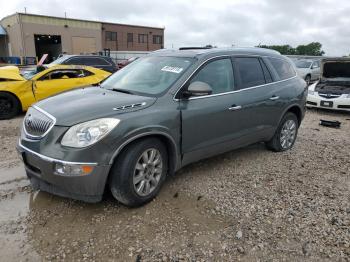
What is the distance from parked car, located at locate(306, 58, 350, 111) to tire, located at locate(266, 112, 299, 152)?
4.62 m

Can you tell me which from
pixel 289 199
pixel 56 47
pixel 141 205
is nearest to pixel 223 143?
pixel 289 199

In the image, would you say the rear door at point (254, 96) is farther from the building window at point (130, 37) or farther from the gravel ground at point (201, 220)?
the building window at point (130, 37)

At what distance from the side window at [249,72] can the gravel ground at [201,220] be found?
131cm

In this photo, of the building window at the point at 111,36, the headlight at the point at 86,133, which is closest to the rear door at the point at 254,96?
the headlight at the point at 86,133

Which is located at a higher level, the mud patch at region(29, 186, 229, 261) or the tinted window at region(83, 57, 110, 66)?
the tinted window at region(83, 57, 110, 66)

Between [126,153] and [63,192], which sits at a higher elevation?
[126,153]

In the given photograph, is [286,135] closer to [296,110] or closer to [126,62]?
[296,110]

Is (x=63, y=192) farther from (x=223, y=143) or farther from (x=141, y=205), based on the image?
(x=223, y=143)

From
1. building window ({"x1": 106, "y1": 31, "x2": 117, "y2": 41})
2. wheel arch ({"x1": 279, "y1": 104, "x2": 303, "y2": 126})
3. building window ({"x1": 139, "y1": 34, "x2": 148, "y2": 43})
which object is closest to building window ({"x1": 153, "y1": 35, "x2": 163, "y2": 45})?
building window ({"x1": 139, "y1": 34, "x2": 148, "y2": 43})

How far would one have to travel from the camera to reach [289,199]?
12.4ft

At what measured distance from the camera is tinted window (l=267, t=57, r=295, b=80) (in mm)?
5176

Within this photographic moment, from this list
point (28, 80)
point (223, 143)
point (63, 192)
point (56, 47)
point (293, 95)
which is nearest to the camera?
point (63, 192)

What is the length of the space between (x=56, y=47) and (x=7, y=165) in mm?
43023

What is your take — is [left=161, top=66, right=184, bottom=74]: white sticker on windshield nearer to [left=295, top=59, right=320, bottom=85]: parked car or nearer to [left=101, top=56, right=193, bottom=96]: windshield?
[left=101, top=56, right=193, bottom=96]: windshield
